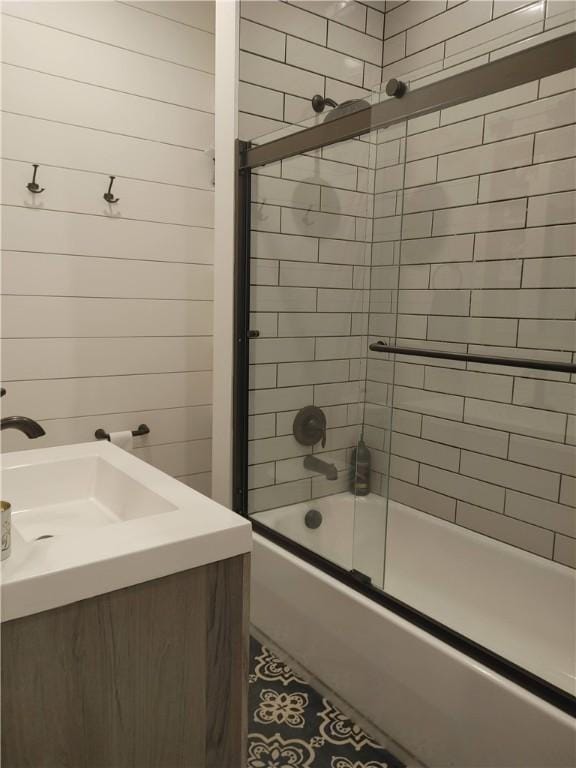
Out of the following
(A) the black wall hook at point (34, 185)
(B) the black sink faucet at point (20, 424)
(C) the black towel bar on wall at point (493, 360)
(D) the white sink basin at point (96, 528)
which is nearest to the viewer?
(D) the white sink basin at point (96, 528)

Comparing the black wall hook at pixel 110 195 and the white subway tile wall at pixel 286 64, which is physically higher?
the white subway tile wall at pixel 286 64

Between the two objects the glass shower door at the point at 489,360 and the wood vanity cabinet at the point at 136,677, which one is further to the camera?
the glass shower door at the point at 489,360

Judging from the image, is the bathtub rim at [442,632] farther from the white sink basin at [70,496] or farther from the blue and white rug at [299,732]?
the white sink basin at [70,496]

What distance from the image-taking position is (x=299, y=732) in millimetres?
1663

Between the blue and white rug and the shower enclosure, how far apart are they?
1.28 feet

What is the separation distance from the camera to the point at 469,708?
1406 millimetres

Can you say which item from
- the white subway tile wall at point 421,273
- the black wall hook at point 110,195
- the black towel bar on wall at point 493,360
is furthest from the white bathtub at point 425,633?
the black wall hook at point 110,195

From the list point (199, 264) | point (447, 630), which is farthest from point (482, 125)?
point (447, 630)

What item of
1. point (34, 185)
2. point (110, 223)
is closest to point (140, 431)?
point (110, 223)

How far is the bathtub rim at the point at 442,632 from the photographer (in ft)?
4.24

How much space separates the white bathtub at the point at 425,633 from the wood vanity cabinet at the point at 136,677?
60cm

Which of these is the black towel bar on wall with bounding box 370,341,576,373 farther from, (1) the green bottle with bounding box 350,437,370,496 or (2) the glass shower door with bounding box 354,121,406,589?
(1) the green bottle with bounding box 350,437,370,496

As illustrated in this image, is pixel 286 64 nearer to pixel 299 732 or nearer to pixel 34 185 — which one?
pixel 34 185

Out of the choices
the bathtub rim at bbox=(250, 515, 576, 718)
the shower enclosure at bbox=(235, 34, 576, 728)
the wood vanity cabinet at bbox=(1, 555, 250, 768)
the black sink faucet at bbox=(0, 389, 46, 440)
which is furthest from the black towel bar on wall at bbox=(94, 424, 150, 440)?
the wood vanity cabinet at bbox=(1, 555, 250, 768)
